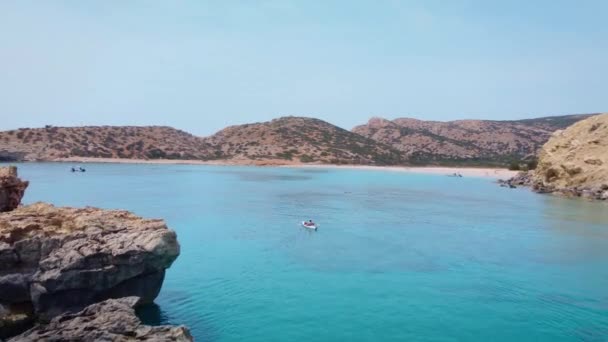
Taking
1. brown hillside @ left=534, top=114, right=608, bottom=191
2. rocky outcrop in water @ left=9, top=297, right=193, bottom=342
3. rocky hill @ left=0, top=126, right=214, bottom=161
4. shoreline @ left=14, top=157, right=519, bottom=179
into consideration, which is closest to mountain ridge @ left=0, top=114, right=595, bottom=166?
rocky hill @ left=0, top=126, right=214, bottom=161

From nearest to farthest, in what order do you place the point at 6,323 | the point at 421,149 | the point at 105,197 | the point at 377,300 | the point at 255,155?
1. the point at 6,323
2. the point at 377,300
3. the point at 105,197
4. the point at 255,155
5. the point at 421,149

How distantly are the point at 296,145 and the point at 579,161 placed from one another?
10336 centimetres

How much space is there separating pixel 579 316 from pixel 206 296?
17131mm

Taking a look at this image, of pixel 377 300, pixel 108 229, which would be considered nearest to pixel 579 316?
pixel 377 300

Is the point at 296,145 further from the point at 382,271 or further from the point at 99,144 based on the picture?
the point at 382,271

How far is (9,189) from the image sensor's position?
25.6 m

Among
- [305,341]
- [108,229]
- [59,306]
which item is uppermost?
[108,229]

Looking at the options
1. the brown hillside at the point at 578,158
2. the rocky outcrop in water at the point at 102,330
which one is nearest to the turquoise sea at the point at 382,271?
the rocky outcrop in water at the point at 102,330

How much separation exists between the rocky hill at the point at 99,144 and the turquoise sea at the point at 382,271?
85161 millimetres

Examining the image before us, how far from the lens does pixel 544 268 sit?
3041 cm

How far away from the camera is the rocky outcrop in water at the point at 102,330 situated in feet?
41.0

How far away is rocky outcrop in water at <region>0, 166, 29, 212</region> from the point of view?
25.2 meters

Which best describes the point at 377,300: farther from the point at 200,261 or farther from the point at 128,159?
the point at 128,159

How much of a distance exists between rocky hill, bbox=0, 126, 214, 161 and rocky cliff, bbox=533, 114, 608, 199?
364 ft
